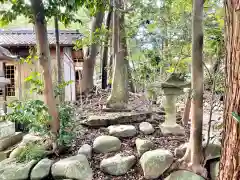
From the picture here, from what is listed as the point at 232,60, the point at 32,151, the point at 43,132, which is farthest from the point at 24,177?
the point at 232,60

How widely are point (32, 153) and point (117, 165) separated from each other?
1283mm

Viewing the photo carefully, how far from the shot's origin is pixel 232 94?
3.96 feet

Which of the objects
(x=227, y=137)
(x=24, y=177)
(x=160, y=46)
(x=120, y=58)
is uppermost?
(x=160, y=46)

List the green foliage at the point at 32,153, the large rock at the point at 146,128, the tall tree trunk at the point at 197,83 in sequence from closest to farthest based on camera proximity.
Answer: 1. the tall tree trunk at the point at 197,83
2. the green foliage at the point at 32,153
3. the large rock at the point at 146,128

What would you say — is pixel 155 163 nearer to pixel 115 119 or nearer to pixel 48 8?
pixel 115 119

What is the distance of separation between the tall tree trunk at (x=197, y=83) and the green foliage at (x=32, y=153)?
2.17 metres

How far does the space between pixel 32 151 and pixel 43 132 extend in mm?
327

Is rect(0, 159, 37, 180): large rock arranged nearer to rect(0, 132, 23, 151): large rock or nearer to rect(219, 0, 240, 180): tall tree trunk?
rect(0, 132, 23, 151): large rock

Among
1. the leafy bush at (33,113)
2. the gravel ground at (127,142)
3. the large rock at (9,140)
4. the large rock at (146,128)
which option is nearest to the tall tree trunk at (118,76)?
the gravel ground at (127,142)

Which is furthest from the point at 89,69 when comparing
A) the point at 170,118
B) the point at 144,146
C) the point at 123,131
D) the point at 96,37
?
the point at 144,146

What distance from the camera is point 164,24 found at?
4.85 metres

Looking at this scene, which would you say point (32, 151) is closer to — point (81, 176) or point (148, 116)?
point (81, 176)

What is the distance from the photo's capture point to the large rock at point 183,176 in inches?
107

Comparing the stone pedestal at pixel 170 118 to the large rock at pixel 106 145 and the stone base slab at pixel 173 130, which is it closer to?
the stone base slab at pixel 173 130
